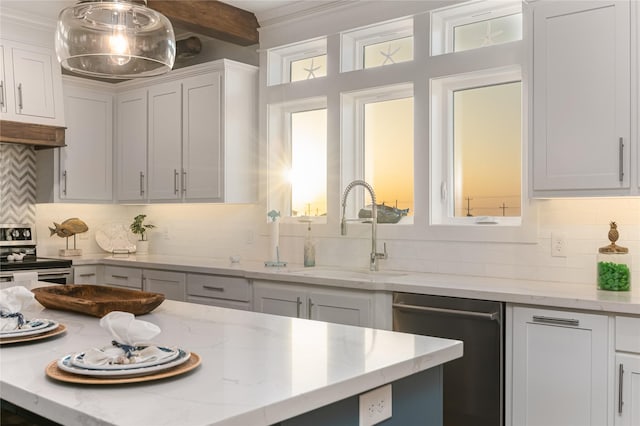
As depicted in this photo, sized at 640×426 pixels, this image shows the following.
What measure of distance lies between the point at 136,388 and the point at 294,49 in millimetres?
3838

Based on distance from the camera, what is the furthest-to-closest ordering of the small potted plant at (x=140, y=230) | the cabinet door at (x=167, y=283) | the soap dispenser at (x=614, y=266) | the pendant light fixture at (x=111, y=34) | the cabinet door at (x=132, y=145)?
the small potted plant at (x=140, y=230) → the cabinet door at (x=132, y=145) → the cabinet door at (x=167, y=283) → the soap dispenser at (x=614, y=266) → the pendant light fixture at (x=111, y=34)

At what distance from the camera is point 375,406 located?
63.7 inches

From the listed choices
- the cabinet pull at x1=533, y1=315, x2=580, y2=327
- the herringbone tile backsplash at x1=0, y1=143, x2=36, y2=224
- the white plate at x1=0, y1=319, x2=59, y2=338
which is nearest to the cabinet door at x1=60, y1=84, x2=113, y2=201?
the herringbone tile backsplash at x1=0, y1=143, x2=36, y2=224

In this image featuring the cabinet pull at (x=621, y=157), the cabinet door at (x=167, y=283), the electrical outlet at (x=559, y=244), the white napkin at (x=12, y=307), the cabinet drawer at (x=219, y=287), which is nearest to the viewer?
the white napkin at (x=12, y=307)

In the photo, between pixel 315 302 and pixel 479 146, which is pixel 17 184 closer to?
pixel 315 302

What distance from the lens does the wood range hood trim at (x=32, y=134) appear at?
15.5 feet

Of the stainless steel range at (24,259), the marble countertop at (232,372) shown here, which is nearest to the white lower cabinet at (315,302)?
the marble countertop at (232,372)

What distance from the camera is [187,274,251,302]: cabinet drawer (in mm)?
4176

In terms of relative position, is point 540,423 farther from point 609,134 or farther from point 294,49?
point 294,49

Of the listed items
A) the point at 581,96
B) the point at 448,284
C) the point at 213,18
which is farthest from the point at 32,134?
the point at 581,96

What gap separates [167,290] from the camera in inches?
187

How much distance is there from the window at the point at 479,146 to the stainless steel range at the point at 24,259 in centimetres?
301

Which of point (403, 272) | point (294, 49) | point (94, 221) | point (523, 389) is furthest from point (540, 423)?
point (94, 221)

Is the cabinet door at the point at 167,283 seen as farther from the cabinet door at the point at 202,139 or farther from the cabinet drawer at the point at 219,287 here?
the cabinet door at the point at 202,139
